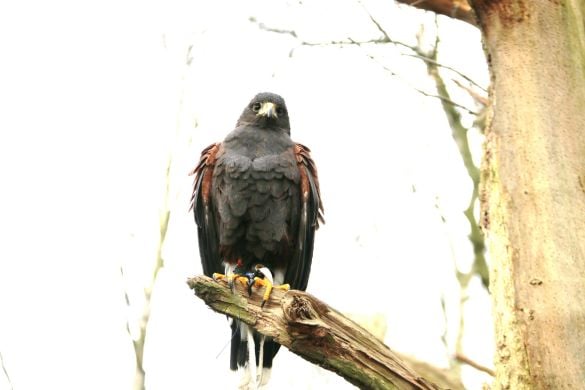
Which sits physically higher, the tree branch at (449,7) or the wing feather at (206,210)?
the tree branch at (449,7)

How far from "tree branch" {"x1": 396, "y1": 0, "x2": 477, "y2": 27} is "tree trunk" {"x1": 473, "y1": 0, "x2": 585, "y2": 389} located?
1081 mm

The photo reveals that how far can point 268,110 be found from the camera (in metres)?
6.71

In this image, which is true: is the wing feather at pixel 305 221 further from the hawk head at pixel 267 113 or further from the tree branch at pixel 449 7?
the tree branch at pixel 449 7

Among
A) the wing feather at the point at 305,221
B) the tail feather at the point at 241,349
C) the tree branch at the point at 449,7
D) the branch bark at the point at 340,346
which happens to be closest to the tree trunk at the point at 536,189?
the branch bark at the point at 340,346

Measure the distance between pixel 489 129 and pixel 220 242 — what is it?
246 centimetres

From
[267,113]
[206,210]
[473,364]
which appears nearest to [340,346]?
[206,210]

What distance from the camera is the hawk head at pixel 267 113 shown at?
6660 millimetres

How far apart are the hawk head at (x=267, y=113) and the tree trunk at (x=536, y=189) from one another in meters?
2.40

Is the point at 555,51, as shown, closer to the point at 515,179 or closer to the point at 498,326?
the point at 515,179

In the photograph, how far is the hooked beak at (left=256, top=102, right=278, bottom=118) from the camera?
6680mm

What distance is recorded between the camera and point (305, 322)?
3.78 m

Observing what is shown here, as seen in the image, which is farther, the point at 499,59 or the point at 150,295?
the point at 150,295

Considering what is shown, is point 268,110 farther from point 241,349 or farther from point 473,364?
point 473,364

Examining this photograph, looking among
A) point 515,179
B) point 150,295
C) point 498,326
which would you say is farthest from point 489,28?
point 150,295
